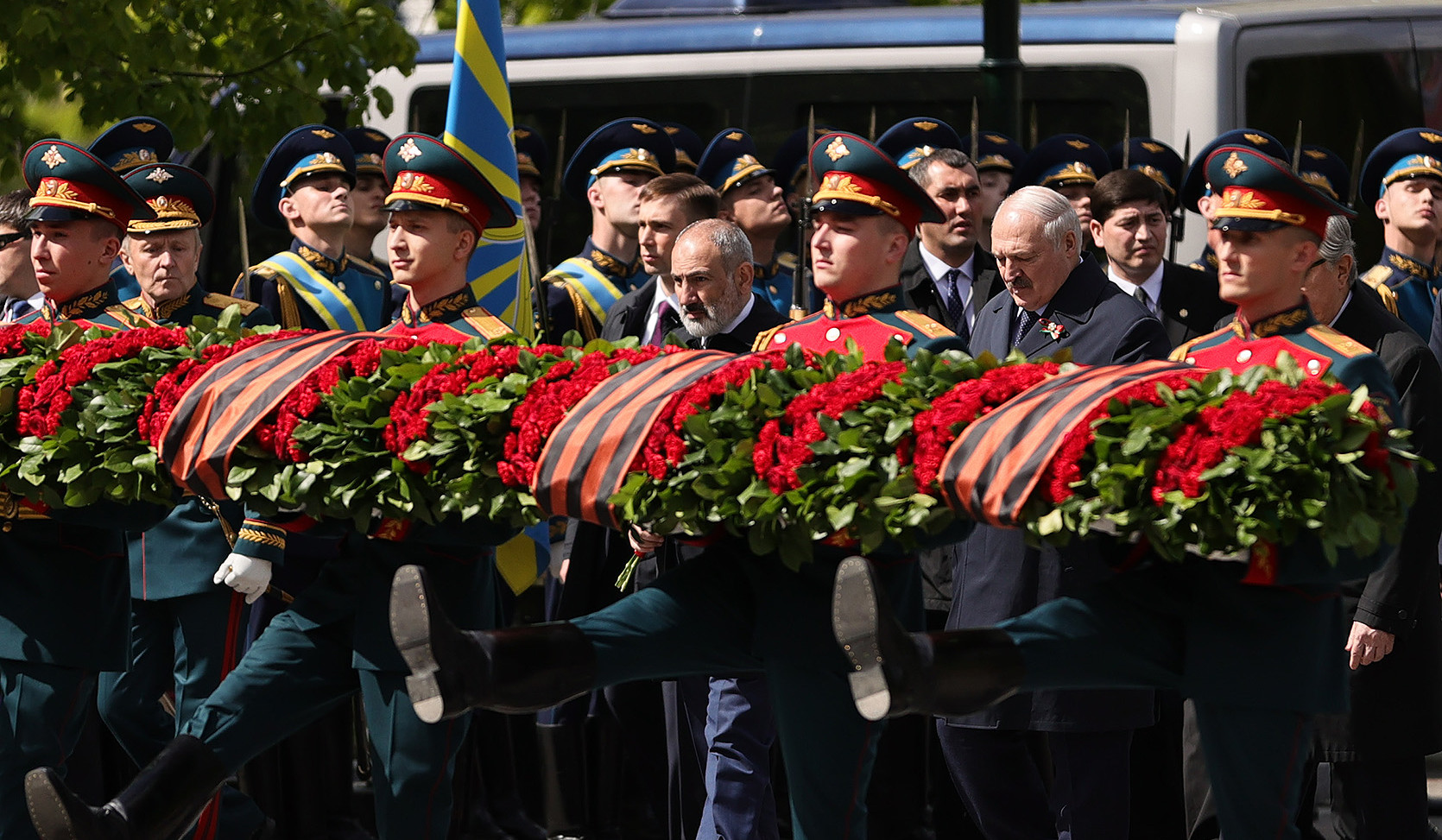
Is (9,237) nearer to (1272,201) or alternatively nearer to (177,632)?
(177,632)

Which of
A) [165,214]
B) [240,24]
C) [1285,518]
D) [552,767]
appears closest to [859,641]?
[1285,518]

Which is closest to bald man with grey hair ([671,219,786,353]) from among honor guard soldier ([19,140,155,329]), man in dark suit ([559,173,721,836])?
man in dark suit ([559,173,721,836])

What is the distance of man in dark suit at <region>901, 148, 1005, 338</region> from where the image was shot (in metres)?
7.55

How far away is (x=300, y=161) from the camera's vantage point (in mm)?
7973

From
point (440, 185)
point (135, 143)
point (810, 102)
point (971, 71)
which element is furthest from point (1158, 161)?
point (135, 143)

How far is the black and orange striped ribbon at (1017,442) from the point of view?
4.49 metres

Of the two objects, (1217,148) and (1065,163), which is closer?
Result: (1217,148)

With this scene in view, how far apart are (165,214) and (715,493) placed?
3.07 m

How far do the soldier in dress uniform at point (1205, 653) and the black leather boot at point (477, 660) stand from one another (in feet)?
2.34

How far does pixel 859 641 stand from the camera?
14.6ft

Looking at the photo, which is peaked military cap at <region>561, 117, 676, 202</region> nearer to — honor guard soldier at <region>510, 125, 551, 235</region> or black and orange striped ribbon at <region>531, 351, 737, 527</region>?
honor guard soldier at <region>510, 125, 551, 235</region>

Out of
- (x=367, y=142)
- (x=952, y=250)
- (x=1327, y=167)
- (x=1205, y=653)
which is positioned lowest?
(x=1205, y=653)

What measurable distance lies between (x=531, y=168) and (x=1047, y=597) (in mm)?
3710

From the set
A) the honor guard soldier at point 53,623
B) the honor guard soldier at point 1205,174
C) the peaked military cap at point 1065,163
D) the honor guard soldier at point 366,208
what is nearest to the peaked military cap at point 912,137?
the peaked military cap at point 1065,163
